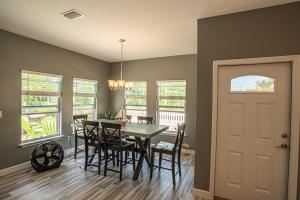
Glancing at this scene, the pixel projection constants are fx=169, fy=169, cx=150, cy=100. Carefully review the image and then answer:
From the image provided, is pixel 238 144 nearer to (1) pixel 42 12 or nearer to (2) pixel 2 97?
(1) pixel 42 12

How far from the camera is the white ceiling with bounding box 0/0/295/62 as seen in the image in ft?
7.35

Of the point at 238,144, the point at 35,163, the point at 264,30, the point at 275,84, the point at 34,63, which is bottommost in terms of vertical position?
the point at 35,163

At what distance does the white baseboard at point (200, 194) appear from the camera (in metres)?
2.60

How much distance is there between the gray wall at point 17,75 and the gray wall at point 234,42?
3.39m

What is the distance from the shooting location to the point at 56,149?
3.56 m

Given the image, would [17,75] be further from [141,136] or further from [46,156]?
Result: [141,136]

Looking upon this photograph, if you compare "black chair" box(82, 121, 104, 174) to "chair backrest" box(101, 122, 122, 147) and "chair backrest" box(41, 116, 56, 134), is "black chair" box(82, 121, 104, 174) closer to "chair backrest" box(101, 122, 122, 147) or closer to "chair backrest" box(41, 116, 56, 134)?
"chair backrest" box(101, 122, 122, 147)

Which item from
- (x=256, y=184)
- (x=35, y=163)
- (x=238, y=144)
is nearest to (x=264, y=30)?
(x=238, y=144)

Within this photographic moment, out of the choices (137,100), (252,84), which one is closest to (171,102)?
(137,100)

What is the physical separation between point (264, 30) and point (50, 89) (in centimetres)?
435

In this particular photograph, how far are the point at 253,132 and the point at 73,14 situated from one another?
3.13m

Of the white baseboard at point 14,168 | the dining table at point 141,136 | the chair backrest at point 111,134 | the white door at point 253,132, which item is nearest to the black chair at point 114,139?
the chair backrest at point 111,134

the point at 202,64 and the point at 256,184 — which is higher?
the point at 202,64

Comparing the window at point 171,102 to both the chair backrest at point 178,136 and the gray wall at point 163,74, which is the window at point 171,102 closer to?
the gray wall at point 163,74
